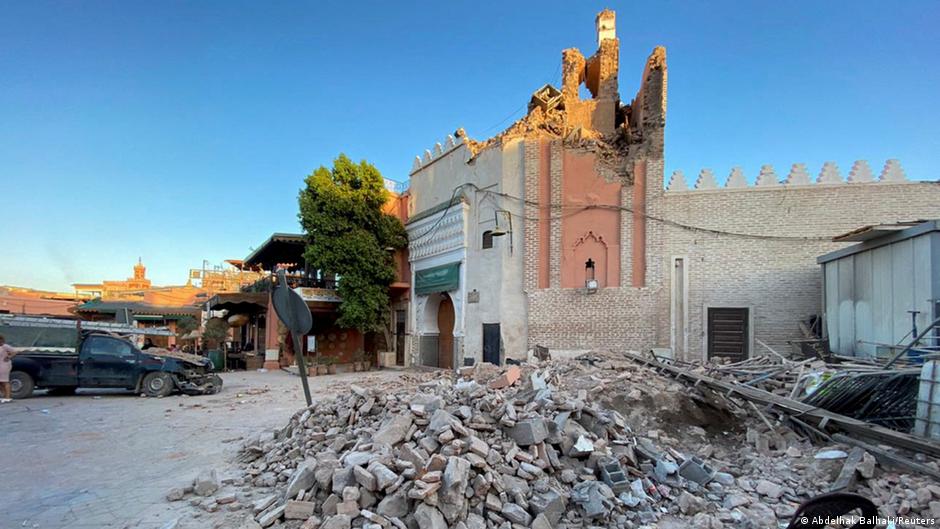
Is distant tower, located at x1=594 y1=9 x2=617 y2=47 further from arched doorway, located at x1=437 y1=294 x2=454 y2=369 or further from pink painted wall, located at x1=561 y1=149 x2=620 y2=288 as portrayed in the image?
arched doorway, located at x1=437 y1=294 x2=454 y2=369

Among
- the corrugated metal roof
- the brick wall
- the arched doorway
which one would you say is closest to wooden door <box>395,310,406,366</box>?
the arched doorway

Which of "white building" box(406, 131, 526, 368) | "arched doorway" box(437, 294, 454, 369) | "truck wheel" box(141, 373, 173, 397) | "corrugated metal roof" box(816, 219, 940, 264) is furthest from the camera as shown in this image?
"arched doorway" box(437, 294, 454, 369)

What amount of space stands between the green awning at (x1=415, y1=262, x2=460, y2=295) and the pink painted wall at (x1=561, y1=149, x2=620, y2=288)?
443 cm

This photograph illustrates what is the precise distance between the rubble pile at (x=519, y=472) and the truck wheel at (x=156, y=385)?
7757 mm

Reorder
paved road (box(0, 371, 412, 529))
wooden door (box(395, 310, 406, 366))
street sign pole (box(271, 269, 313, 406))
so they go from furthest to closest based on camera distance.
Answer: wooden door (box(395, 310, 406, 366)), street sign pole (box(271, 269, 313, 406)), paved road (box(0, 371, 412, 529))

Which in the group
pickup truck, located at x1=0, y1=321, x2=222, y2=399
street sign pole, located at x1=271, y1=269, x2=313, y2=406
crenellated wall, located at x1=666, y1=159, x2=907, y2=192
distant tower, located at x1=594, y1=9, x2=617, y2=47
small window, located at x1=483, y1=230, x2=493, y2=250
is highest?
distant tower, located at x1=594, y1=9, x2=617, y2=47

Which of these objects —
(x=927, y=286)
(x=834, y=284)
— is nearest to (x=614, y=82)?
(x=834, y=284)

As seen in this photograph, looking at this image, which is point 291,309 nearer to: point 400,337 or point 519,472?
point 519,472

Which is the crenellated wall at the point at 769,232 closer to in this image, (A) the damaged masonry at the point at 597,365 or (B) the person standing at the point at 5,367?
(A) the damaged masonry at the point at 597,365

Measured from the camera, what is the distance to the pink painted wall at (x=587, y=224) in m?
14.9

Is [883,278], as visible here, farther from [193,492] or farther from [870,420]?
[193,492]

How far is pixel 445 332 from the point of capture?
66.7ft

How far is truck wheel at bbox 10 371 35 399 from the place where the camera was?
1115 centimetres

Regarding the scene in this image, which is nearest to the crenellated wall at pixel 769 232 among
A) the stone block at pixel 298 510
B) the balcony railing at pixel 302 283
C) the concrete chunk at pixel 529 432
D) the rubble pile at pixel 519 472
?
the rubble pile at pixel 519 472
